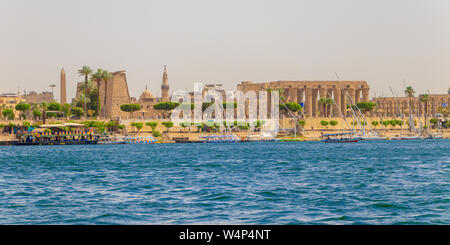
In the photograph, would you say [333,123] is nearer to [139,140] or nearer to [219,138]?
[219,138]

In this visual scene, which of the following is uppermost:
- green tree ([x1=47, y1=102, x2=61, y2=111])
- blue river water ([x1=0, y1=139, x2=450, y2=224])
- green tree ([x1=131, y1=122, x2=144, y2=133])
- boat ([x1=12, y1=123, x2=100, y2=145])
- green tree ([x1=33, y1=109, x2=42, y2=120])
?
green tree ([x1=47, y1=102, x2=61, y2=111])

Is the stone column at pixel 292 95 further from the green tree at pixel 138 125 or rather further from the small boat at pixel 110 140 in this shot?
the small boat at pixel 110 140

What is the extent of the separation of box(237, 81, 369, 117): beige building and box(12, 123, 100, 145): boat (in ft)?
191

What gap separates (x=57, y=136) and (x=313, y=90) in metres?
75.3

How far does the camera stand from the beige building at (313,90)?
15638 centimetres

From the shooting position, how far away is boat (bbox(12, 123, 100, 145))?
105000 mm

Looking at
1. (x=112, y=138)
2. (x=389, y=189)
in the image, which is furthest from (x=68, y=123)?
(x=389, y=189)

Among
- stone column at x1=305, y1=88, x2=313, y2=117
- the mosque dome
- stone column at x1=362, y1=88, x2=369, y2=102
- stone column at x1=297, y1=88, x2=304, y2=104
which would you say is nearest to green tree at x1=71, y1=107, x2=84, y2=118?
the mosque dome

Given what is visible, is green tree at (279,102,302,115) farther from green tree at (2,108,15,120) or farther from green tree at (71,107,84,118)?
green tree at (2,108,15,120)

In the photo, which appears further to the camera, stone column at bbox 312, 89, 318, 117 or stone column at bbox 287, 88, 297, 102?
stone column at bbox 312, 89, 318, 117

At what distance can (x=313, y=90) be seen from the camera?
158750 millimetres

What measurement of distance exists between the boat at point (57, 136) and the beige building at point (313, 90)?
2292 inches

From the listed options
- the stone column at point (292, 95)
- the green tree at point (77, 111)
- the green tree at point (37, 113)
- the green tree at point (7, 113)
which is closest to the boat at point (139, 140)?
the green tree at point (77, 111)
